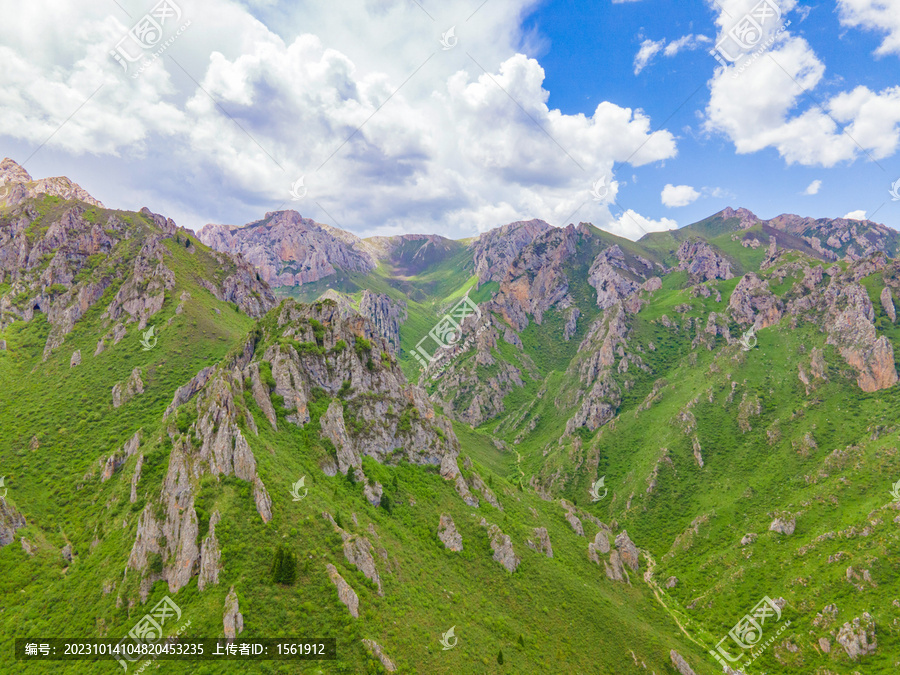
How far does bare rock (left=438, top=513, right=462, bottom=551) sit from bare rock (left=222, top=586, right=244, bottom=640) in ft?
140

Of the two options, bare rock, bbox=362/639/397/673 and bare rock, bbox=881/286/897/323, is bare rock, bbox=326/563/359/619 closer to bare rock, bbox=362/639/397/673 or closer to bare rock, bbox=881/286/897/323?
bare rock, bbox=362/639/397/673

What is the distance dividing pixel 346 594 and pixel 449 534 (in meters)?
32.0

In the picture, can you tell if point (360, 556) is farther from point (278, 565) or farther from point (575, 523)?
point (575, 523)

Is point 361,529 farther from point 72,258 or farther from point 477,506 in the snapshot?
point 72,258

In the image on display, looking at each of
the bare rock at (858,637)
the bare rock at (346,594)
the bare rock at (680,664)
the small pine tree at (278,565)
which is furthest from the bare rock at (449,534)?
the bare rock at (858,637)

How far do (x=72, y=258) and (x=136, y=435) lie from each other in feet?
368

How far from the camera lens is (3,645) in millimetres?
49094

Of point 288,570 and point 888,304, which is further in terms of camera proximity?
point 888,304

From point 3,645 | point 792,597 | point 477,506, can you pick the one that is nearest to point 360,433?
point 477,506

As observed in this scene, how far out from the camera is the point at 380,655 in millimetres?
46094

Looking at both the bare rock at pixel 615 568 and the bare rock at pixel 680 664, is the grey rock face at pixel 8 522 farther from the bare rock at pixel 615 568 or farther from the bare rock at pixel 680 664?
the bare rock at pixel 615 568

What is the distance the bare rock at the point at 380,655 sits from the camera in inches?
1799

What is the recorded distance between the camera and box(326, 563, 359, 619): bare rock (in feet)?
163
